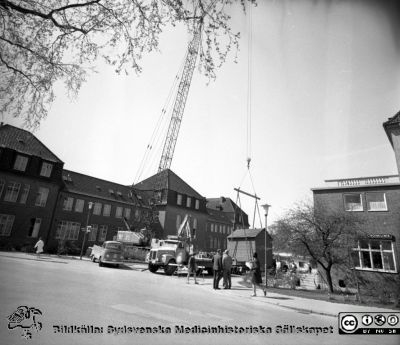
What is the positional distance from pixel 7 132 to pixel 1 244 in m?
13.4

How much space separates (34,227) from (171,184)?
78.0 feet

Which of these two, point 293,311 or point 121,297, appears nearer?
point 121,297

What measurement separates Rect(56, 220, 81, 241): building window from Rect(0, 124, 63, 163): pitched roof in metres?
9.26

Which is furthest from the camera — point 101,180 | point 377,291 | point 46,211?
point 101,180

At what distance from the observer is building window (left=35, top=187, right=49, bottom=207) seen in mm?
33056

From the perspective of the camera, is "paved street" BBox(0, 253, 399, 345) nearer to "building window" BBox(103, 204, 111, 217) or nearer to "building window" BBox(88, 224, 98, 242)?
"building window" BBox(88, 224, 98, 242)

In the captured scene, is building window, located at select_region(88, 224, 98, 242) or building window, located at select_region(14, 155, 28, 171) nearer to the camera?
building window, located at select_region(14, 155, 28, 171)

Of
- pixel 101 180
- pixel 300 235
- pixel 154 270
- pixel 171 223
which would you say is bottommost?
pixel 154 270

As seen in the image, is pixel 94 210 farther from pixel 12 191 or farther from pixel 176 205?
pixel 176 205

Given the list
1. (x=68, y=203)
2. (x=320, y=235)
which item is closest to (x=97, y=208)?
(x=68, y=203)

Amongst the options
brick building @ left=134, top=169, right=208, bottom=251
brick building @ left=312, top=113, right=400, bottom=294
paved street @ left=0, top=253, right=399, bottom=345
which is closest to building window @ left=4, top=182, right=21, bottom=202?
brick building @ left=134, top=169, right=208, bottom=251

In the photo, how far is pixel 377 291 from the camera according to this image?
51.4ft

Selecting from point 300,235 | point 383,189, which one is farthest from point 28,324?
point 383,189

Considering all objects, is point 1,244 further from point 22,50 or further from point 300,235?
point 300,235
